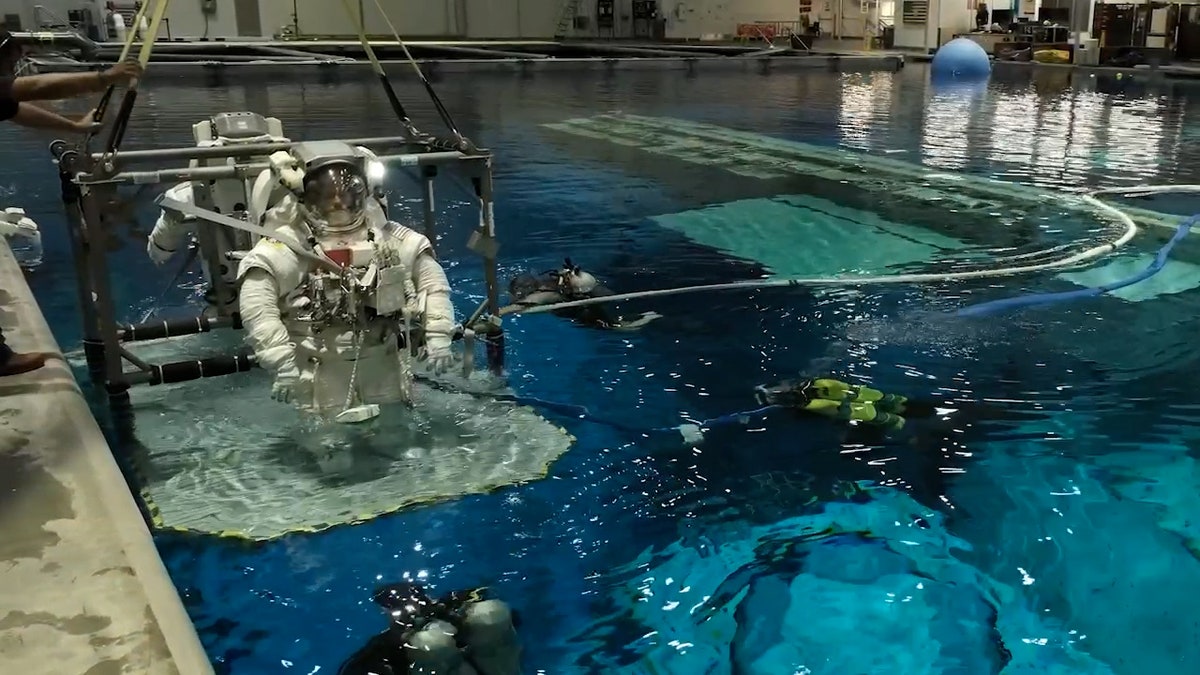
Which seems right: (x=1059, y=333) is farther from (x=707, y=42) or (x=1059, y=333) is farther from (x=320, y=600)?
(x=707, y=42)

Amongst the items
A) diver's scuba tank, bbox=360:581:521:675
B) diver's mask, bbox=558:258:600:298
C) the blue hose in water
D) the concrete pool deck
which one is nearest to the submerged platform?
diver's mask, bbox=558:258:600:298

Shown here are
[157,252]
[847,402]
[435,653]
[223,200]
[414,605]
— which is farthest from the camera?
[157,252]

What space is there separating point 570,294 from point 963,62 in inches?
878

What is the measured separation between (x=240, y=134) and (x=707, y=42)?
3355 cm

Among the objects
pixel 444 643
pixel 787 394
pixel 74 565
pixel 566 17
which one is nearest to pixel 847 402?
pixel 787 394

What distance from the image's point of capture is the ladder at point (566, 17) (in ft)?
137

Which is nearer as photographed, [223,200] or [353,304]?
[353,304]

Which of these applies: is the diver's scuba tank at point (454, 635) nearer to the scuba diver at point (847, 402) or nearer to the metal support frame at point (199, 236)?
the metal support frame at point (199, 236)

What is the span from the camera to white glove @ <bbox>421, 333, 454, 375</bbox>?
180 inches

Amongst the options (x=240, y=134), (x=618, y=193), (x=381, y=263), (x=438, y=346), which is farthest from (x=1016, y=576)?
(x=618, y=193)

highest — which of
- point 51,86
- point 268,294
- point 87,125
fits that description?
point 51,86

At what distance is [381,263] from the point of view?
4520 millimetres

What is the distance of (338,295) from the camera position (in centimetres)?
455

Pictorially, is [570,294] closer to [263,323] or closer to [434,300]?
[434,300]
